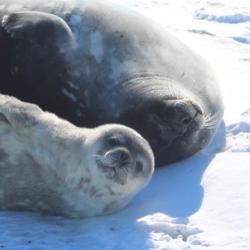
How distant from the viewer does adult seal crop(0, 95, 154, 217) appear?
3682 mm

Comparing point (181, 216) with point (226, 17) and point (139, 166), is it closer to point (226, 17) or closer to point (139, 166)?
point (139, 166)

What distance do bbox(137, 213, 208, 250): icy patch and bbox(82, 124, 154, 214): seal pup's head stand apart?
16 cm

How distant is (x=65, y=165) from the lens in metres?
3.79

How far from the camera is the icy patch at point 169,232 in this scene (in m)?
3.52

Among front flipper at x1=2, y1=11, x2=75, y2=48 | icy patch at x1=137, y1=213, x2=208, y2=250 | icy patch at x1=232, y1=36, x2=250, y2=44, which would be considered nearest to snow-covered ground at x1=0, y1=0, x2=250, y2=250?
icy patch at x1=137, y1=213, x2=208, y2=250

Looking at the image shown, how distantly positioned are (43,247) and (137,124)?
1.08 m

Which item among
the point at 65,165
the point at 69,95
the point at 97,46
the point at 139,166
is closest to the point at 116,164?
the point at 139,166

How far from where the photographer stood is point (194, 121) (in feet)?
14.4

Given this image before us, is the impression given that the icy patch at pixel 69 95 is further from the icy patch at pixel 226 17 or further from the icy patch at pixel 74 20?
the icy patch at pixel 226 17

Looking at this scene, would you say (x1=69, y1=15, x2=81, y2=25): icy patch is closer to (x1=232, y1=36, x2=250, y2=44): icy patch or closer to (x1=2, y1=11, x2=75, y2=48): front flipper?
(x1=2, y1=11, x2=75, y2=48): front flipper

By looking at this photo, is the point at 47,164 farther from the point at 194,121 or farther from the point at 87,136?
the point at 194,121

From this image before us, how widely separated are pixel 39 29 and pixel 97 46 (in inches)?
13.1

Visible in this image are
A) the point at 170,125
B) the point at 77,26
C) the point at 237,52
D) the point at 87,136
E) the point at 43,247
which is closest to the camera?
the point at 43,247

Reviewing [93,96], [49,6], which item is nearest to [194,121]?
[93,96]
